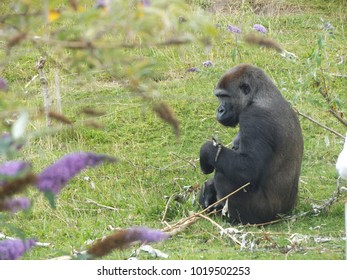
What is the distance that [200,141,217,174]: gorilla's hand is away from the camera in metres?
5.91

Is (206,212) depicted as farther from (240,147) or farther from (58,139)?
(58,139)

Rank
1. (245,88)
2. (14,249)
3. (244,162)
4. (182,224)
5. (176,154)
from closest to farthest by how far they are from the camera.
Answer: (14,249)
(182,224)
(244,162)
(245,88)
(176,154)

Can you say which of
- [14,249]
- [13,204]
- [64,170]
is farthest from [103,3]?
[14,249]

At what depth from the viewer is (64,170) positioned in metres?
2.07

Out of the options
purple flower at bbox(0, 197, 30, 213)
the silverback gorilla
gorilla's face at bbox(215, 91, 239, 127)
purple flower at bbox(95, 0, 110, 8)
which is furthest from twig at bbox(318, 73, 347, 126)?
purple flower at bbox(95, 0, 110, 8)

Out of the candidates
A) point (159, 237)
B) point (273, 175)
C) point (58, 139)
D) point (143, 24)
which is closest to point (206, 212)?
point (273, 175)

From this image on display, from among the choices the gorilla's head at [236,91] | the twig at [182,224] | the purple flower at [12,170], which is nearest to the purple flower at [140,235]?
the purple flower at [12,170]

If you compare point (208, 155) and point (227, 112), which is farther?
point (227, 112)

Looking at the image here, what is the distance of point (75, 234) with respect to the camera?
562 centimetres

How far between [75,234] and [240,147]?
1.38 metres

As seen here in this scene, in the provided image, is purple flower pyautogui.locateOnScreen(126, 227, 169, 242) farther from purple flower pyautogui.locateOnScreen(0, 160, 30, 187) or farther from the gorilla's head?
the gorilla's head

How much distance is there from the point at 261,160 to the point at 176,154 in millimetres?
1700

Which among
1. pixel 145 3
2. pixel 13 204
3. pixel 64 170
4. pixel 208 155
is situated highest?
pixel 145 3

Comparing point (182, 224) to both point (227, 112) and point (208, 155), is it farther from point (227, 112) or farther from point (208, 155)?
point (227, 112)
